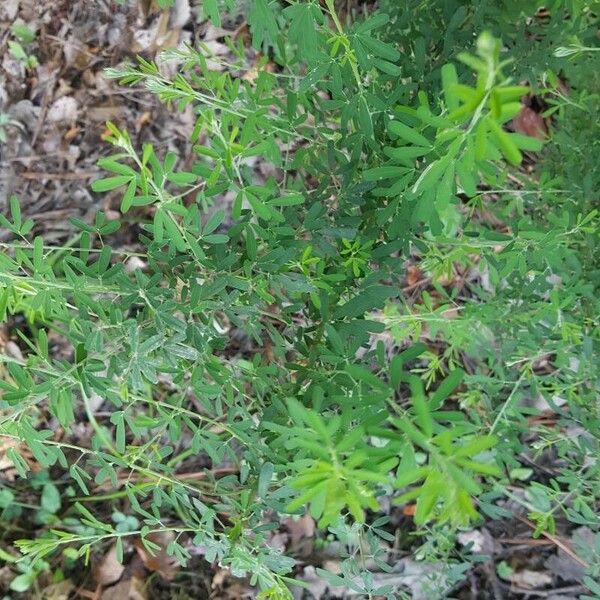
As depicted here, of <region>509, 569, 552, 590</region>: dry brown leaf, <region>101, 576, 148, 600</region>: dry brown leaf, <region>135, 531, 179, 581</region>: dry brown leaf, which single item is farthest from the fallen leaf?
<region>509, 569, 552, 590</region>: dry brown leaf

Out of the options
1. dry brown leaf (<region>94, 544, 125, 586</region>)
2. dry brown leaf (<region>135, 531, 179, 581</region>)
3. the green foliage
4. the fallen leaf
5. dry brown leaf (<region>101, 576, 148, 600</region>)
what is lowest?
dry brown leaf (<region>101, 576, 148, 600</region>)

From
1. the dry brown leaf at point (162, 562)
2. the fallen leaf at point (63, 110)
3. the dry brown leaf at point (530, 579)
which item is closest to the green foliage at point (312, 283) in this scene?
the dry brown leaf at point (530, 579)

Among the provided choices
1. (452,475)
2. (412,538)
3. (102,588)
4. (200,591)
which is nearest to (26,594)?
(102,588)

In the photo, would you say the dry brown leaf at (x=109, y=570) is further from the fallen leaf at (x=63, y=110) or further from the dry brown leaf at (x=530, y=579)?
the fallen leaf at (x=63, y=110)

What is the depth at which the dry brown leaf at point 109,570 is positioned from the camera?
230cm

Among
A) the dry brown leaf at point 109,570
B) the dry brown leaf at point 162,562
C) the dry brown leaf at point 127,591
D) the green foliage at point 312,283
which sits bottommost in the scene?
the dry brown leaf at point 127,591

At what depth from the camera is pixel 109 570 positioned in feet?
7.56

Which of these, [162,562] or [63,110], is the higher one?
[63,110]

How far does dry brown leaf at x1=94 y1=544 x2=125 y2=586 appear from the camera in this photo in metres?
2.30

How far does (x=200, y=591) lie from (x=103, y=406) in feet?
2.47

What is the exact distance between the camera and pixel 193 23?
2.75 m

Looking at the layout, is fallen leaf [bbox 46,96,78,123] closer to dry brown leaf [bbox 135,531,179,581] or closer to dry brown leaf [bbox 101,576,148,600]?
dry brown leaf [bbox 135,531,179,581]

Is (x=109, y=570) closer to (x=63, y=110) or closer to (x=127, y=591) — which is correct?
(x=127, y=591)

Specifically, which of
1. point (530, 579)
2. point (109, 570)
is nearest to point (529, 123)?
point (530, 579)
